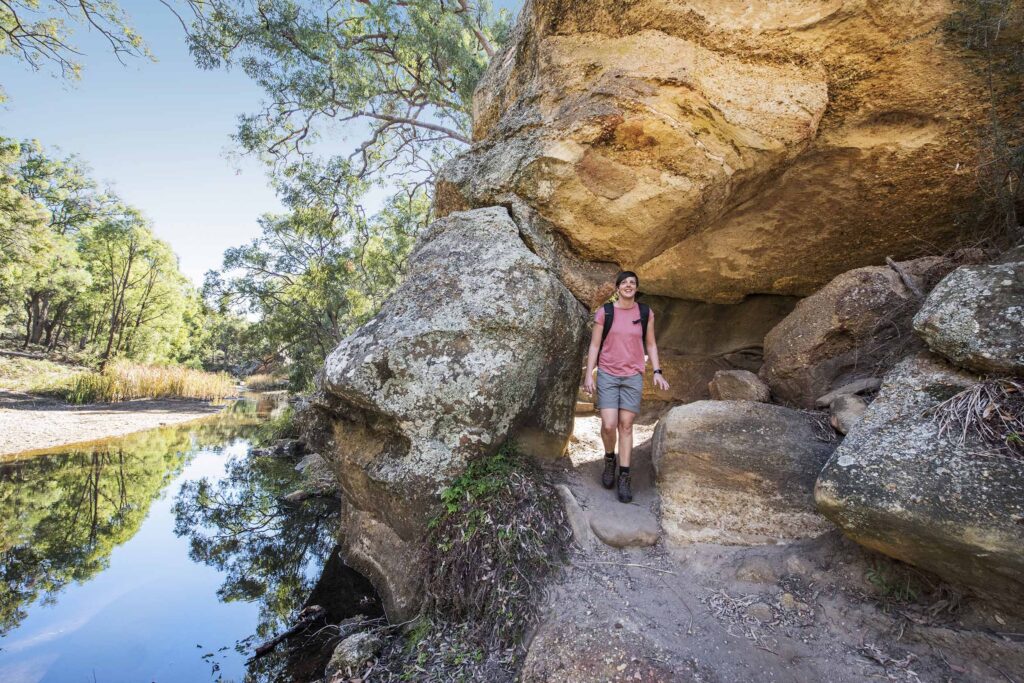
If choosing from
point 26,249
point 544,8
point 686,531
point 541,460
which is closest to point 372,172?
point 544,8

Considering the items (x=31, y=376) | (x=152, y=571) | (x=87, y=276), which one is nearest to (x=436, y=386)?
(x=152, y=571)

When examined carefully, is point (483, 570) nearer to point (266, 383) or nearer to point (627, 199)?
point (627, 199)

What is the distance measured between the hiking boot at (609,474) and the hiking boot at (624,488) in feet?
0.60

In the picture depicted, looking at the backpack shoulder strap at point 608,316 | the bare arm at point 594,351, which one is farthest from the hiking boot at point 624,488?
the backpack shoulder strap at point 608,316

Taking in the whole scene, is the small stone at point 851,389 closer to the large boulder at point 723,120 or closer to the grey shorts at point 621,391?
the grey shorts at point 621,391

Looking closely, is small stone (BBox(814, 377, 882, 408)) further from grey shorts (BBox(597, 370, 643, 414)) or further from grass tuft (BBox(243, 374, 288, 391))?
grass tuft (BBox(243, 374, 288, 391))

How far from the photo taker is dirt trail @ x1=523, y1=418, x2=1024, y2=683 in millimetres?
2551

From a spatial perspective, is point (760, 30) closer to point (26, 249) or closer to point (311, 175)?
point (311, 175)

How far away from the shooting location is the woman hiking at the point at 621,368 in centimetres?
427

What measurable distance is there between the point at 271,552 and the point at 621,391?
486 cm

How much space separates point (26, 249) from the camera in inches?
544

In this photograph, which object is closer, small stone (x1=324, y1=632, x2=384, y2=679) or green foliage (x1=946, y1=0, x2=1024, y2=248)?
small stone (x1=324, y1=632, x2=384, y2=679)

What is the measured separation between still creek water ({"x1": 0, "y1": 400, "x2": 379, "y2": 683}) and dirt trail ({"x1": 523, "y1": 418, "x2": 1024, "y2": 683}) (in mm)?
2255

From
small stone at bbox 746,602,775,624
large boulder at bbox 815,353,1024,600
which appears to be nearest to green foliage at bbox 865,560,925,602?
large boulder at bbox 815,353,1024,600
